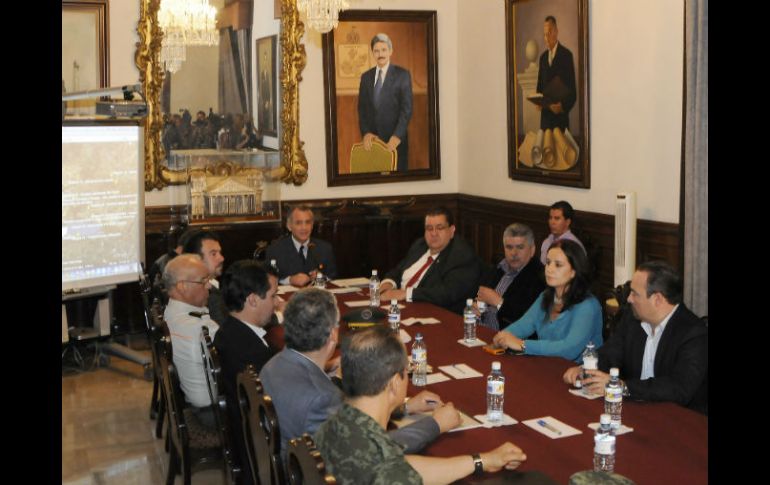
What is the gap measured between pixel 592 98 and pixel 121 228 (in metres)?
4.46

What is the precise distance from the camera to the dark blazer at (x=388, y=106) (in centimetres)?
1030

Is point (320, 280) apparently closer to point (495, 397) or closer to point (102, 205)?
point (102, 205)

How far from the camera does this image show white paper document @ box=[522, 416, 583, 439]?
3.44 m

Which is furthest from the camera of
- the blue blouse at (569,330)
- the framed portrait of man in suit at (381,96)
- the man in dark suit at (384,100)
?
the man in dark suit at (384,100)

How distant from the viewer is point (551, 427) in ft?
11.5

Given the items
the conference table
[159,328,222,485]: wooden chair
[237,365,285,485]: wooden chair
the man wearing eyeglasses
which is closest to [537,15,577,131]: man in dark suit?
the conference table

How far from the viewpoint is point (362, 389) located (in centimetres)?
290

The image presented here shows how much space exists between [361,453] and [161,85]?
750cm

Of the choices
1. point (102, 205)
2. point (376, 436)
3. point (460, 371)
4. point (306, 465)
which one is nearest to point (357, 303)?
point (460, 371)

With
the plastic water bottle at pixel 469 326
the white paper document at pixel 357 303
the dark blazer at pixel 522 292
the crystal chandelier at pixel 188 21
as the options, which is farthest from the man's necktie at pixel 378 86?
the plastic water bottle at pixel 469 326

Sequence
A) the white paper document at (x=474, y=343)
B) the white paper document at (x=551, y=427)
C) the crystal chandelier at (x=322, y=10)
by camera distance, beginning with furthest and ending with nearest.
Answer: the crystal chandelier at (x=322, y=10), the white paper document at (x=474, y=343), the white paper document at (x=551, y=427)

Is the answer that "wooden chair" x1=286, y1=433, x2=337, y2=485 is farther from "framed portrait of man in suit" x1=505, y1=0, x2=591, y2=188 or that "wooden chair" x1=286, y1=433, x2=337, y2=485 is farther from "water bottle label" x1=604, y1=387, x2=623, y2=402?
"framed portrait of man in suit" x1=505, y1=0, x2=591, y2=188

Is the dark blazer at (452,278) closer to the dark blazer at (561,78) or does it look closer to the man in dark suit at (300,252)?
the man in dark suit at (300,252)

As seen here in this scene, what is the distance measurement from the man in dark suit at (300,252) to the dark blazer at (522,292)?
7.22ft
